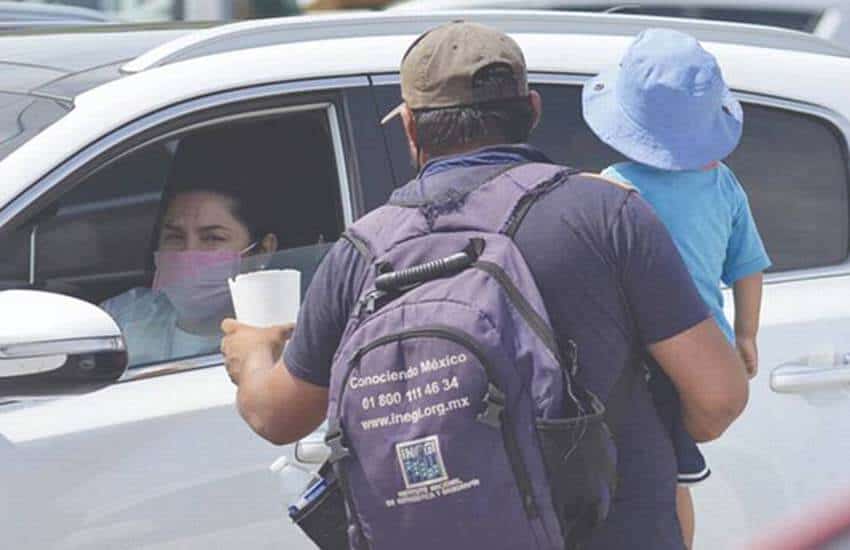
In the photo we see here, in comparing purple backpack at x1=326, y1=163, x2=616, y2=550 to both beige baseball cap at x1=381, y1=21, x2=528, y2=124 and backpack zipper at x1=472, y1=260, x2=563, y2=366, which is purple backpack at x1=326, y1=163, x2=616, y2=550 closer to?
backpack zipper at x1=472, y1=260, x2=563, y2=366

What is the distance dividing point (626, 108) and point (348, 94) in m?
0.68

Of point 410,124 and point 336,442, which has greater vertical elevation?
point 410,124

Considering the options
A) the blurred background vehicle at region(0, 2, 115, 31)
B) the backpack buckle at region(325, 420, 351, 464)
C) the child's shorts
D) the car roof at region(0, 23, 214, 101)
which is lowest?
the child's shorts

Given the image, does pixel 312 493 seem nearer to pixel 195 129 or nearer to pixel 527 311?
pixel 527 311

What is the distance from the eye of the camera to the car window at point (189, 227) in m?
3.43

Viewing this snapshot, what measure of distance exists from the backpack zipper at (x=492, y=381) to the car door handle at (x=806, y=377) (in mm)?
1150

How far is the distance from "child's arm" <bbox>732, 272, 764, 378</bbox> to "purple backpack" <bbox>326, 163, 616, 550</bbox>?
832mm

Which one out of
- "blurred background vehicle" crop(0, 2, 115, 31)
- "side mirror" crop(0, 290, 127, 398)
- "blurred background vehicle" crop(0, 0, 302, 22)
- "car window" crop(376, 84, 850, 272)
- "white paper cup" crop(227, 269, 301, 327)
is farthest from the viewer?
"blurred background vehicle" crop(0, 0, 302, 22)

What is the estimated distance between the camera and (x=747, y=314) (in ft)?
10.8

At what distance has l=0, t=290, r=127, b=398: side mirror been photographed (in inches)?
115

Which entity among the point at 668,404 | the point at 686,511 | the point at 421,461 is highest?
the point at 421,461

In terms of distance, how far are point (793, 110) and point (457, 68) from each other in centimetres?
128

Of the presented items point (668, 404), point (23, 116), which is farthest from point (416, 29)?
point (668, 404)

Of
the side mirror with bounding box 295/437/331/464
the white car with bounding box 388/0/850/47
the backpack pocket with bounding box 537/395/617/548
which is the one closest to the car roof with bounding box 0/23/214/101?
the side mirror with bounding box 295/437/331/464
